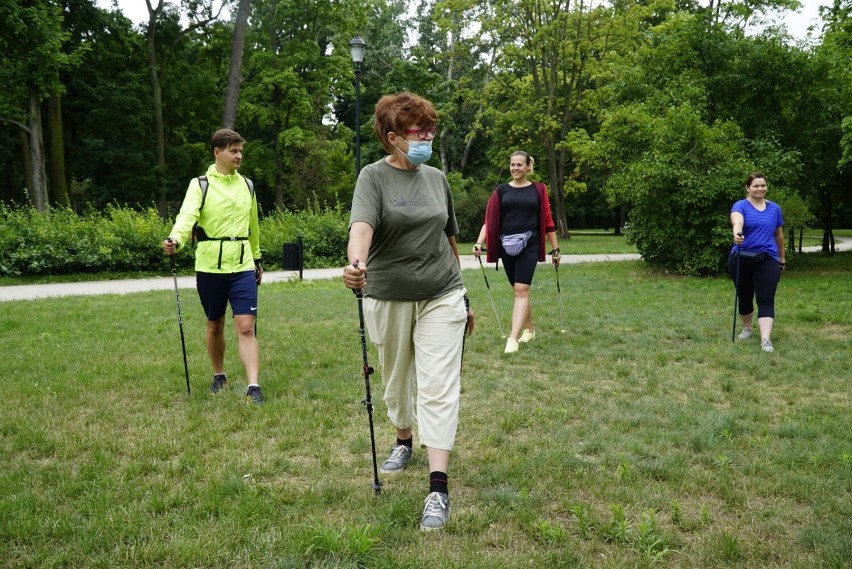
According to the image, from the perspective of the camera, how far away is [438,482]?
3469 millimetres

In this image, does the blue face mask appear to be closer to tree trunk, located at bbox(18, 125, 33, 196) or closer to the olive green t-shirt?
the olive green t-shirt

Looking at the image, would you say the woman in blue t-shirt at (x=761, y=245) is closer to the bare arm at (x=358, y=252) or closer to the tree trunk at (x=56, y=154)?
the bare arm at (x=358, y=252)

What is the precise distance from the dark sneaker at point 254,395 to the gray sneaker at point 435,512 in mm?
2340

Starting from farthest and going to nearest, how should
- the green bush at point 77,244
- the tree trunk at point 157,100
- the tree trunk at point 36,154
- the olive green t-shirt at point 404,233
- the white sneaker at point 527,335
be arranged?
the tree trunk at point 157,100
the tree trunk at point 36,154
the green bush at point 77,244
the white sneaker at point 527,335
the olive green t-shirt at point 404,233

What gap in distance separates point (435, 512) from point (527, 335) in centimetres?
485

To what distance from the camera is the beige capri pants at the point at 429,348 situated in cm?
359

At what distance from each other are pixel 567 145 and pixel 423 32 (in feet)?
63.9

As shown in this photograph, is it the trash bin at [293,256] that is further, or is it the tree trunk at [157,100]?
the tree trunk at [157,100]

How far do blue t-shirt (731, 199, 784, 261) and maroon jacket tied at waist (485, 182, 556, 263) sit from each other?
7.07ft

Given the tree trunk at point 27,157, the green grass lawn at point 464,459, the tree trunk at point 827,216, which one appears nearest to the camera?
the green grass lawn at point 464,459

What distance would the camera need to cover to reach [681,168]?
48.7 ft

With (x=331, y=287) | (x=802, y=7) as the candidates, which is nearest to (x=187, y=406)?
(x=331, y=287)

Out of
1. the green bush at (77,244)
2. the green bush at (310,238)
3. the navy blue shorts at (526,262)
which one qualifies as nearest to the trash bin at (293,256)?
the green bush at (310,238)

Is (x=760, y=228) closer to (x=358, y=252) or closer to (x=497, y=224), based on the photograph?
(x=497, y=224)
